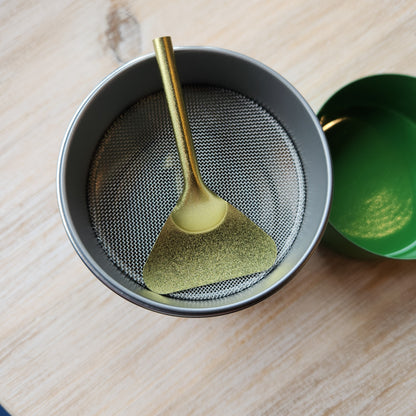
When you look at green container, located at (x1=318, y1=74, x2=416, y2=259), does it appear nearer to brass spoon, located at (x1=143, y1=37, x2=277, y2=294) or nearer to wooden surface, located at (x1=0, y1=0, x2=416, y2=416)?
wooden surface, located at (x1=0, y1=0, x2=416, y2=416)

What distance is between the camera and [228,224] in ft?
1.28

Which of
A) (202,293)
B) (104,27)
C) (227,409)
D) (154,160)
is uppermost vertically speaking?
(104,27)

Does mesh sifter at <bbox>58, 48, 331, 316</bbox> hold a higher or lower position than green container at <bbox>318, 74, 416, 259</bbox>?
higher

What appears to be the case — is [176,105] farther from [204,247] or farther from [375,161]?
[375,161]

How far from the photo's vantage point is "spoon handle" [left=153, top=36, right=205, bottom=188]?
34 centimetres

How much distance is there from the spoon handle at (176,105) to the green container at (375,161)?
175mm

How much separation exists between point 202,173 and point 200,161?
0.04 feet

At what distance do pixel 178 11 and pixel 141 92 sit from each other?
14 cm

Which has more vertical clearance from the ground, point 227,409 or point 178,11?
point 178,11

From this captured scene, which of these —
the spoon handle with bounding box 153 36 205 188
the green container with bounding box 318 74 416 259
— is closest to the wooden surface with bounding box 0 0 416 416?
the green container with bounding box 318 74 416 259

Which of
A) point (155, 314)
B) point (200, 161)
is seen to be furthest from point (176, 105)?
point (155, 314)

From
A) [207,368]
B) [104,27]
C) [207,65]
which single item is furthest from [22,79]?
[207,368]

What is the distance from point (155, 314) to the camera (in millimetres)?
458

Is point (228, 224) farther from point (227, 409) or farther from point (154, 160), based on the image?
point (227, 409)
